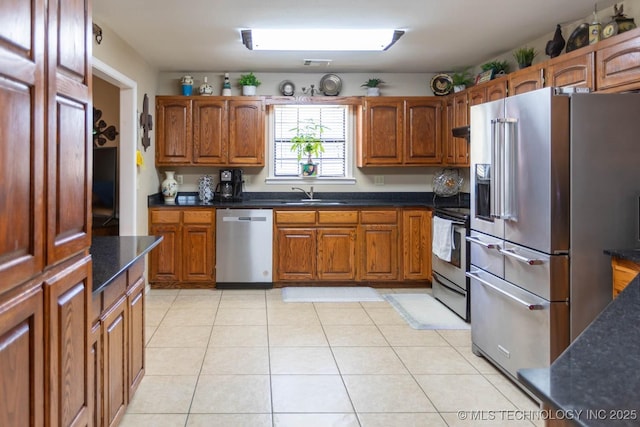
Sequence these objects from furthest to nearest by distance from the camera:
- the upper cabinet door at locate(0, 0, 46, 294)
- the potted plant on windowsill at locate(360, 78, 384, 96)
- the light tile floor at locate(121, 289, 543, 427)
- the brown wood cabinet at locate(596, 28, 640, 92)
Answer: the potted plant on windowsill at locate(360, 78, 384, 96) < the brown wood cabinet at locate(596, 28, 640, 92) < the light tile floor at locate(121, 289, 543, 427) < the upper cabinet door at locate(0, 0, 46, 294)

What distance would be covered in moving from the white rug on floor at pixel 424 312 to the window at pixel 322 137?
176 centimetres

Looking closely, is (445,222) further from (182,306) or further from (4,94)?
(4,94)

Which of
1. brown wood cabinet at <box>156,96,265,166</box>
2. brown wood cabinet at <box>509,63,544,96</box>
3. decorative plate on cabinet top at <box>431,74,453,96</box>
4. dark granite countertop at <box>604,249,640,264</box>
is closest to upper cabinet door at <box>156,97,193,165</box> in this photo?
brown wood cabinet at <box>156,96,265,166</box>

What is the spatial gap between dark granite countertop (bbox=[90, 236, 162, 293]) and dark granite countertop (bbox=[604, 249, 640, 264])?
2255mm

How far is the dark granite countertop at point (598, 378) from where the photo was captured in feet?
2.49

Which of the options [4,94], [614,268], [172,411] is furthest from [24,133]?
[614,268]

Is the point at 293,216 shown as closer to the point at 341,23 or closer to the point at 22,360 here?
the point at 341,23

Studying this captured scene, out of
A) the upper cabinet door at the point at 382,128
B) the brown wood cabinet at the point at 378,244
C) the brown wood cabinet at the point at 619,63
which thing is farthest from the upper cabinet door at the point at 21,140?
the upper cabinet door at the point at 382,128

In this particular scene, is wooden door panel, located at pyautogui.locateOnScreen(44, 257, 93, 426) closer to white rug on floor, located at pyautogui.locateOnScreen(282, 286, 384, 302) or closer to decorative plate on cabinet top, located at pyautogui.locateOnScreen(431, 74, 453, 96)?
white rug on floor, located at pyautogui.locateOnScreen(282, 286, 384, 302)

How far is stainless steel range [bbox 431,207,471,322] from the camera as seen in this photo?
13.8 feet

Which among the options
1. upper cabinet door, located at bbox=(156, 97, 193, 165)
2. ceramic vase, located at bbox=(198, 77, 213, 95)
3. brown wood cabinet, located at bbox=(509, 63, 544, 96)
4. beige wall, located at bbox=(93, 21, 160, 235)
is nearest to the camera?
brown wood cabinet, located at bbox=(509, 63, 544, 96)

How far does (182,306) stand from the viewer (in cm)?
466

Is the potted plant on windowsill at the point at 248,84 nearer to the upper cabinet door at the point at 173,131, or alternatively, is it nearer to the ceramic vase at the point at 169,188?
the upper cabinet door at the point at 173,131

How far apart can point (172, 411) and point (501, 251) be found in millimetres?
2028
